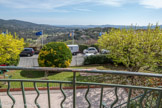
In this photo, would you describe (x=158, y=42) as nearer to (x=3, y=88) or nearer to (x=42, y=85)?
(x=42, y=85)

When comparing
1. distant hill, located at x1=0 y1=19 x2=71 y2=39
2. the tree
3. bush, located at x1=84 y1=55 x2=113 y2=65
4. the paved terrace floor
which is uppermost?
distant hill, located at x1=0 y1=19 x2=71 y2=39

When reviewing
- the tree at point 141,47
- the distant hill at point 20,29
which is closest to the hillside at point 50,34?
the distant hill at point 20,29

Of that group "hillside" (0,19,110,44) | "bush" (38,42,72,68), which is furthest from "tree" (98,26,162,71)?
"hillside" (0,19,110,44)

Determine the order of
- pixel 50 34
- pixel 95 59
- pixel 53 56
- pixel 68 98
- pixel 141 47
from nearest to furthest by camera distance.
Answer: pixel 68 98 → pixel 141 47 → pixel 53 56 → pixel 95 59 → pixel 50 34

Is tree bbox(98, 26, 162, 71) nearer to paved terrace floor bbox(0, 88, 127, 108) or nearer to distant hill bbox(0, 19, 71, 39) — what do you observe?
paved terrace floor bbox(0, 88, 127, 108)

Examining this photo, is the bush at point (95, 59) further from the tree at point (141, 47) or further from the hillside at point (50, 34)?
the hillside at point (50, 34)

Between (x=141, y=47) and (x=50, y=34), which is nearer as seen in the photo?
(x=141, y=47)

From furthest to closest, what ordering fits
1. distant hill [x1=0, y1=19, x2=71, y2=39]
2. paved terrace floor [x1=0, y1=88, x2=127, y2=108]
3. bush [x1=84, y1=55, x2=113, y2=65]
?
distant hill [x1=0, y1=19, x2=71, y2=39] < bush [x1=84, y1=55, x2=113, y2=65] < paved terrace floor [x1=0, y1=88, x2=127, y2=108]

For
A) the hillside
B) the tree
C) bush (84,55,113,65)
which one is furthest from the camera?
the hillside

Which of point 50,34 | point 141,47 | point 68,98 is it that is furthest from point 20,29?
point 141,47

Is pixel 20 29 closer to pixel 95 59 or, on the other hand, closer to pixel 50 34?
pixel 50 34

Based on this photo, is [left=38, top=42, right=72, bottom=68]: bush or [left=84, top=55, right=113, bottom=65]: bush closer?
[left=38, top=42, right=72, bottom=68]: bush

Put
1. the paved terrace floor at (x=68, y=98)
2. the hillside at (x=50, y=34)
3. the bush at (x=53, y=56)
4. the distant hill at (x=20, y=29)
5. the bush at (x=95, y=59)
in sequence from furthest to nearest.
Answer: the distant hill at (x=20, y=29)
the hillside at (x=50, y=34)
the bush at (x=95, y=59)
the bush at (x=53, y=56)
the paved terrace floor at (x=68, y=98)

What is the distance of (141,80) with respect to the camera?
25.5 feet
